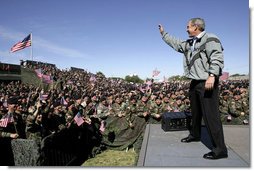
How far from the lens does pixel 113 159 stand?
8.14 metres

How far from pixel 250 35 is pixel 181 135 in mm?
1662

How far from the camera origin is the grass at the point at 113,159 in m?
Answer: 7.74

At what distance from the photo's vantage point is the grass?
7742 millimetres

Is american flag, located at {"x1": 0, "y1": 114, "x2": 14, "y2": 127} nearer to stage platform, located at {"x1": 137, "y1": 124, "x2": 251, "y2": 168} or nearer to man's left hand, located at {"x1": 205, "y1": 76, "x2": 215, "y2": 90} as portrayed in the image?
stage platform, located at {"x1": 137, "y1": 124, "x2": 251, "y2": 168}

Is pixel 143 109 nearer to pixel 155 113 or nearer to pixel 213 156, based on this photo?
pixel 155 113

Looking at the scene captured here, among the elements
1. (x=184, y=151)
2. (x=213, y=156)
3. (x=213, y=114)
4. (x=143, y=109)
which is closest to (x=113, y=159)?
(x=143, y=109)

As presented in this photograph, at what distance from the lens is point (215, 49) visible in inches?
117

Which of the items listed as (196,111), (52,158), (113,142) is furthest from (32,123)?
(196,111)

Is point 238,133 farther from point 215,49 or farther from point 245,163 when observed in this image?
point 215,49

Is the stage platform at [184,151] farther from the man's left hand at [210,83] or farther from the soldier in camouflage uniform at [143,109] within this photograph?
the soldier in camouflage uniform at [143,109]

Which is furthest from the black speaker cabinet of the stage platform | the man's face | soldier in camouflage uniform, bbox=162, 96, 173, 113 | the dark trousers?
soldier in camouflage uniform, bbox=162, 96, 173, 113

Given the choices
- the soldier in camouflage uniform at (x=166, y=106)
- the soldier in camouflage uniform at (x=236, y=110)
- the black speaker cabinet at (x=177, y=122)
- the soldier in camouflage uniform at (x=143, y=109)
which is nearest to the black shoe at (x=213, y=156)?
the black speaker cabinet at (x=177, y=122)

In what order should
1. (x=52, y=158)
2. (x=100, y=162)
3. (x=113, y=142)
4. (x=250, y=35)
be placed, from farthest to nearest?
(x=113, y=142)
(x=100, y=162)
(x=52, y=158)
(x=250, y=35)

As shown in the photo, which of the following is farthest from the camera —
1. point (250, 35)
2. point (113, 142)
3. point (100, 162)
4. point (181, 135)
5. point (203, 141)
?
point (113, 142)
